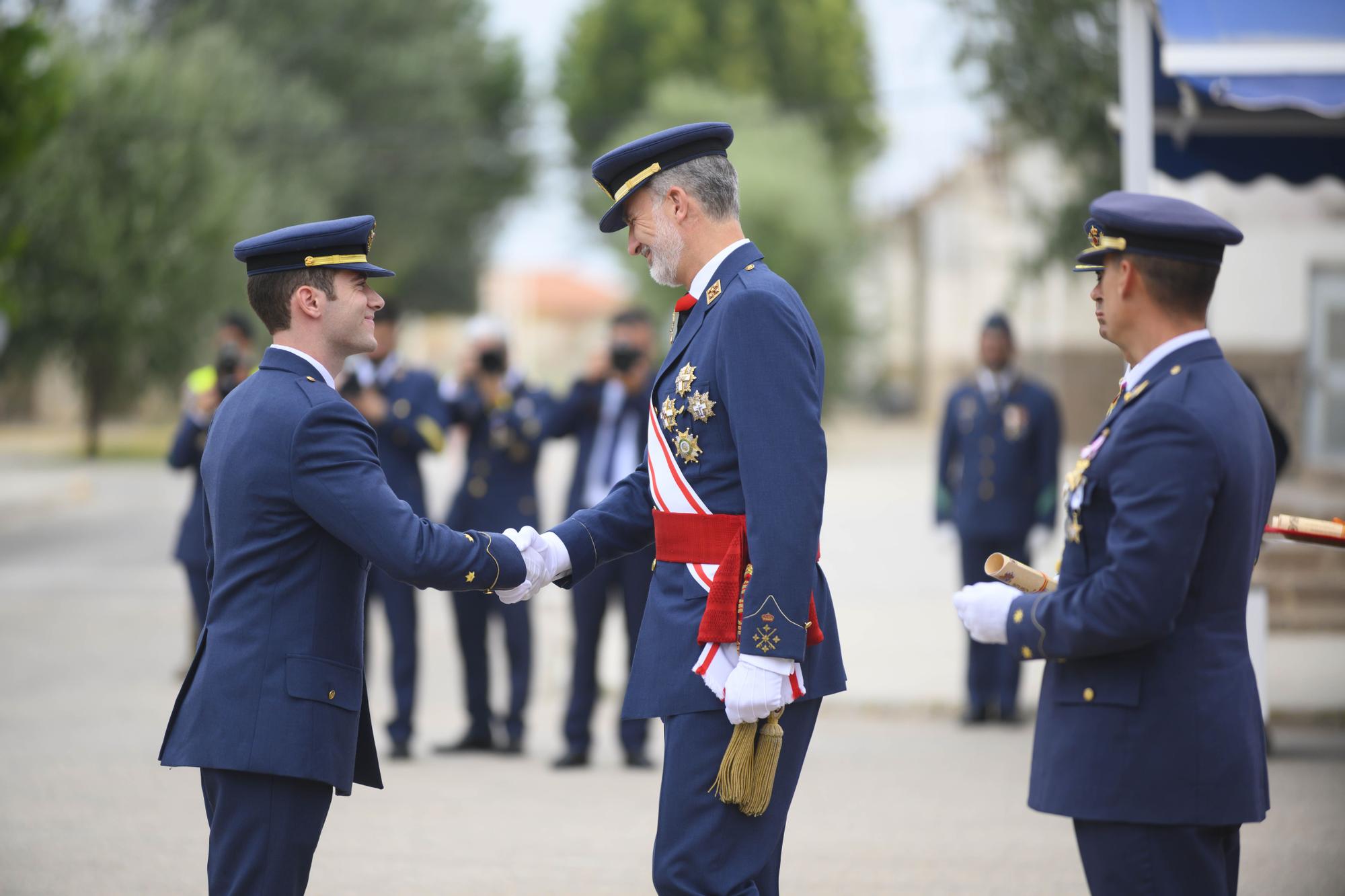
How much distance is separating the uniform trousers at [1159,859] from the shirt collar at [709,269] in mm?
1549

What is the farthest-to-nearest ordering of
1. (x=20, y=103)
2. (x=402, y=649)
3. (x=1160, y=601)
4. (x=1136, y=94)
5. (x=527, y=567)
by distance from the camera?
(x=20, y=103), (x=402, y=649), (x=1136, y=94), (x=527, y=567), (x=1160, y=601)

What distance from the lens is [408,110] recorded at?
4238 cm

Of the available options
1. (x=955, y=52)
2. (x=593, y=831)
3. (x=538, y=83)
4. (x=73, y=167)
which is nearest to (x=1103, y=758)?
(x=593, y=831)

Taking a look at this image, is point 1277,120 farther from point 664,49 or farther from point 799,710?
point 664,49

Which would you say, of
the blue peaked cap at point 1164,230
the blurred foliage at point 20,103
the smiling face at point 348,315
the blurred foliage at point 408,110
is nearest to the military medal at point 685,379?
the smiling face at point 348,315

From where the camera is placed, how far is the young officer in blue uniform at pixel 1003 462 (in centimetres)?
920

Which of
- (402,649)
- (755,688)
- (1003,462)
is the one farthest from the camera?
(1003,462)

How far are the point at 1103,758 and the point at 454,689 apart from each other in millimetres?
7538

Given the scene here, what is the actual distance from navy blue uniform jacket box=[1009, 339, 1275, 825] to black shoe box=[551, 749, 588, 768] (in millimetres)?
4789

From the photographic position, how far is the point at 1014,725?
8852 millimetres

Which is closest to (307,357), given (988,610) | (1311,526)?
(988,610)

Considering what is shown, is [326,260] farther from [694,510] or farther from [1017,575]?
[1017,575]

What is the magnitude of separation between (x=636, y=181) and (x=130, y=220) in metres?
29.4

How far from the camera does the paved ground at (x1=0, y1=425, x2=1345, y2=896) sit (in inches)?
223
